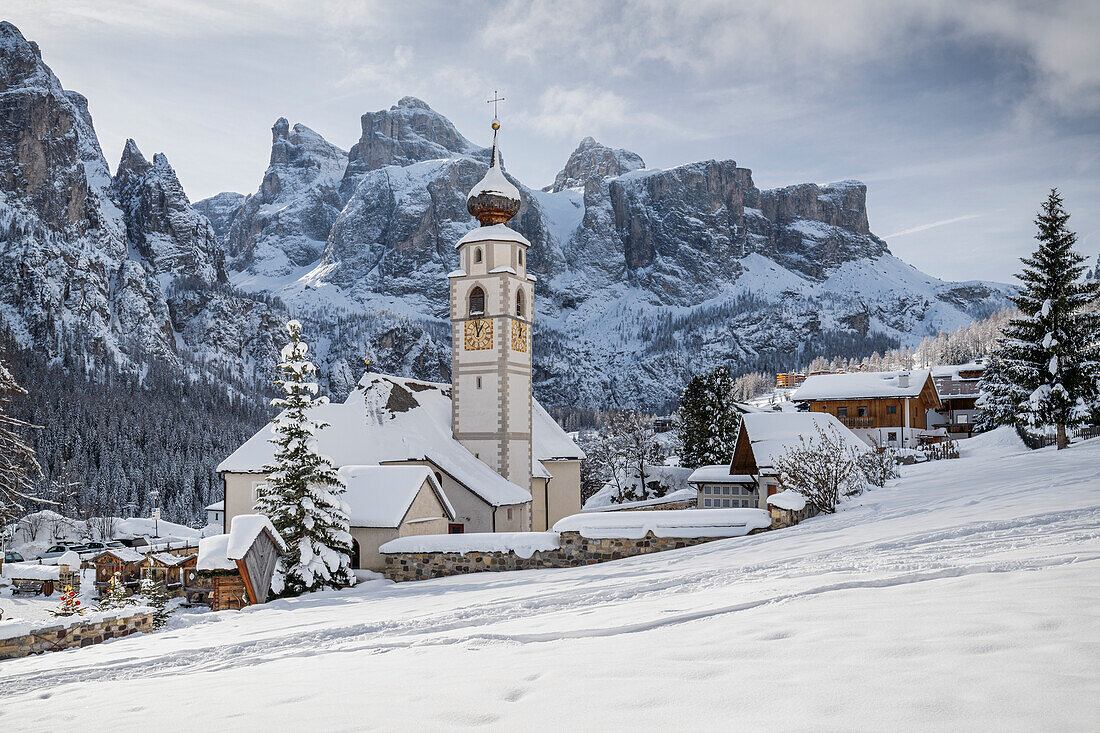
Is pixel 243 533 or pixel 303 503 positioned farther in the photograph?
pixel 303 503

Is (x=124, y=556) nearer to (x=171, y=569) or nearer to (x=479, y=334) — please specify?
(x=171, y=569)

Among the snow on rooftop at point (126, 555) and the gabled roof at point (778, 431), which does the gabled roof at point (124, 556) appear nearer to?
the snow on rooftop at point (126, 555)

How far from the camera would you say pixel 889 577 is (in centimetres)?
722

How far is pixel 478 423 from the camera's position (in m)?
35.4

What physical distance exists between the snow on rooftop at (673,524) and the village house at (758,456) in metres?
12.9

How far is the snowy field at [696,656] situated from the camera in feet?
13.1

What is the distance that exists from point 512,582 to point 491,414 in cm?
2107

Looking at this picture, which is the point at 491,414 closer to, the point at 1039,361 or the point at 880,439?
the point at 1039,361

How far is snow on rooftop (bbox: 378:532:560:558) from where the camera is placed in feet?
57.1

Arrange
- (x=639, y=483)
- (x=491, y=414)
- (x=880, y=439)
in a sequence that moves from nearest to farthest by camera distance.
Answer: (x=491, y=414), (x=880, y=439), (x=639, y=483)

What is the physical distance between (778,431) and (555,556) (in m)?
17.5

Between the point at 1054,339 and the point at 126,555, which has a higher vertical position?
the point at 1054,339

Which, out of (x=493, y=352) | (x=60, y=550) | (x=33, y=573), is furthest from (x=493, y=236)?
(x=60, y=550)

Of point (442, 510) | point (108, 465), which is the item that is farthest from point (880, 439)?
point (108, 465)
